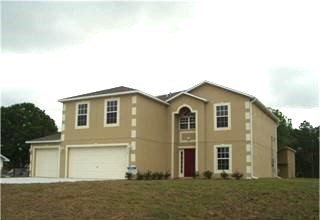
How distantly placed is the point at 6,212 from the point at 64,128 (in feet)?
60.6

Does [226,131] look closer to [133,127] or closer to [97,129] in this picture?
[133,127]

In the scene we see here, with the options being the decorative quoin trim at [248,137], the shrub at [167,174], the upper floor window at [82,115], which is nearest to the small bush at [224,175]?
the decorative quoin trim at [248,137]

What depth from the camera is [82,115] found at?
31.4 metres

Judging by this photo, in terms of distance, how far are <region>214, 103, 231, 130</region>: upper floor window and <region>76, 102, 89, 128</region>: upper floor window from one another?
28.9 feet

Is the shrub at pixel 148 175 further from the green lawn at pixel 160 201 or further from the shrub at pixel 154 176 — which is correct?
the green lawn at pixel 160 201

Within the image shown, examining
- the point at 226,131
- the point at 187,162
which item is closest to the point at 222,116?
the point at 226,131

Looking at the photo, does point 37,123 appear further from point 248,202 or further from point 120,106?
point 248,202

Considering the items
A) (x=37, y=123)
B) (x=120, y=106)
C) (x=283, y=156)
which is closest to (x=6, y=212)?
(x=120, y=106)

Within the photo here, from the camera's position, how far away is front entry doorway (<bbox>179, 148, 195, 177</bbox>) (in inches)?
1224

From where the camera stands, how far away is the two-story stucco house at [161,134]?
29.1 meters

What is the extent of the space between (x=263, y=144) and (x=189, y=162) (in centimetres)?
607

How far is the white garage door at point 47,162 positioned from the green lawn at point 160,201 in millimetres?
15525

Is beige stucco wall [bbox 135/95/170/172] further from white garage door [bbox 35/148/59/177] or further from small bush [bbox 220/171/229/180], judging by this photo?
white garage door [bbox 35/148/59/177]

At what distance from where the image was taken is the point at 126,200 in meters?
14.6
